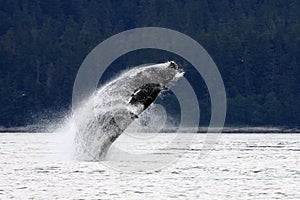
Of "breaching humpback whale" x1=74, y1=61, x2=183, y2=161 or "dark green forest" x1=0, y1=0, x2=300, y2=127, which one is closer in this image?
"breaching humpback whale" x1=74, y1=61, x2=183, y2=161

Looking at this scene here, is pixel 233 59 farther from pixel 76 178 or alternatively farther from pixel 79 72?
pixel 76 178

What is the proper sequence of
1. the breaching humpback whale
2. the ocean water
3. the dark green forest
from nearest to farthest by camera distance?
the ocean water, the breaching humpback whale, the dark green forest

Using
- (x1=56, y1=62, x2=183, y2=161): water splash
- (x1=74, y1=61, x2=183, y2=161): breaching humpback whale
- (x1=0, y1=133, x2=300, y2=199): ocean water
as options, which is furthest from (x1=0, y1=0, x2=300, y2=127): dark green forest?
(x1=74, y1=61, x2=183, y2=161): breaching humpback whale

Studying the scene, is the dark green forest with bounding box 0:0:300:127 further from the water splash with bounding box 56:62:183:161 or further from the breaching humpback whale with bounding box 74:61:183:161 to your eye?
the breaching humpback whale with bounding box 74:61:183:161

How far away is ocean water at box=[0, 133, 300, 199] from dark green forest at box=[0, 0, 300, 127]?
59.6m

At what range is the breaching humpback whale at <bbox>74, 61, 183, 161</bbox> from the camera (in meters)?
33.2

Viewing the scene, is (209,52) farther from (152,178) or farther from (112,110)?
(152,178)

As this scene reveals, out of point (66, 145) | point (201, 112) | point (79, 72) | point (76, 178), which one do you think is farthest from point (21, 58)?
point (76, 178)

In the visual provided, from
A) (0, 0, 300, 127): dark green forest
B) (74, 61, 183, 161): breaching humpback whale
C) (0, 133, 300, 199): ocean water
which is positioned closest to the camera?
(0, 133, 300, 199): ocean water

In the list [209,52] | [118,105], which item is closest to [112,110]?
[118,105]

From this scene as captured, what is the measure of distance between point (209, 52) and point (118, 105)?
78.3 meters

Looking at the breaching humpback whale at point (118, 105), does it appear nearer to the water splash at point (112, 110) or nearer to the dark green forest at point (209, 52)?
the water splash at point (112, 110)

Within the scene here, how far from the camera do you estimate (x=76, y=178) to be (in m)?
32.2

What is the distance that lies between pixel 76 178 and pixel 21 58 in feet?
268
